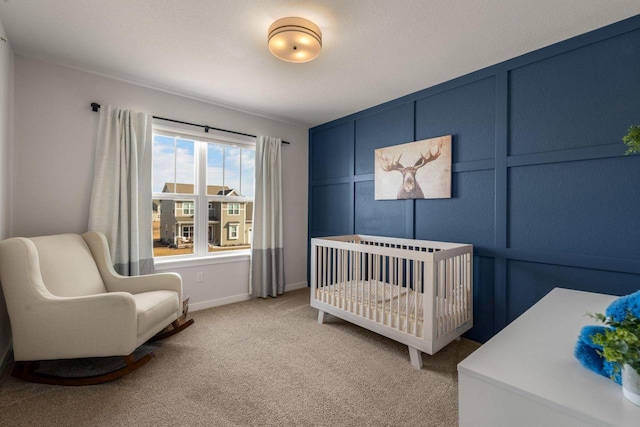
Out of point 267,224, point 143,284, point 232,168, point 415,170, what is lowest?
point 143,284

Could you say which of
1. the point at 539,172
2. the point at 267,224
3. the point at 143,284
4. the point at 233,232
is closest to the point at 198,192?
the point at 233,232

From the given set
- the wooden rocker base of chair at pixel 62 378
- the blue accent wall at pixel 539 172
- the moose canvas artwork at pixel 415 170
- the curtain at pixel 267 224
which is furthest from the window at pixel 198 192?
the blue accent wall at pixel 539 172

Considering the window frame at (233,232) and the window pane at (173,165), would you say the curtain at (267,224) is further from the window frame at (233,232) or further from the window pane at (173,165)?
the window pane at (173,165)

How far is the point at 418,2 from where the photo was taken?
5.51ft

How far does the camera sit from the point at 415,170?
291 cm

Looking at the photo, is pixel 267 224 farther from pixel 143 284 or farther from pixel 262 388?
pixel 262 388

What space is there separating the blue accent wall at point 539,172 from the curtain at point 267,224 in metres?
1.61

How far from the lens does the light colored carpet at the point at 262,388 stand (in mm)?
1540

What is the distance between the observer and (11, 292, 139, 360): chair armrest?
1.78m

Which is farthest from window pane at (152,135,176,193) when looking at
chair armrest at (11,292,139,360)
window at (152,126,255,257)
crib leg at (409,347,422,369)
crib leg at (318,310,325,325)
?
crib leg at (409,347,422,369)

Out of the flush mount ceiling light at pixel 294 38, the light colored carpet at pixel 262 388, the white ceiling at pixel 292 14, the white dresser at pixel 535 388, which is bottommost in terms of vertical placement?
the light colored carpet at pixel 262 388

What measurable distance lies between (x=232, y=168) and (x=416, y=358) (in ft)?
9.26

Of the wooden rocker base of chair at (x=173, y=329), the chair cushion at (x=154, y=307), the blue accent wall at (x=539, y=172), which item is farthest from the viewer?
the wooden rocker base of chair at (x=173, y=329)

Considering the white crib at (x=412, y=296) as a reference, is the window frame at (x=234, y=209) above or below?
above
